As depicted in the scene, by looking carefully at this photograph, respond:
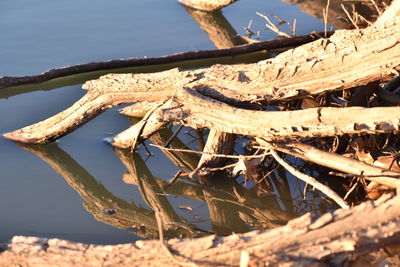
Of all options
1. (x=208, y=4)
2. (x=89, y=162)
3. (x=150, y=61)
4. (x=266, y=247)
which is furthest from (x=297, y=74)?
(x=208, y=4)

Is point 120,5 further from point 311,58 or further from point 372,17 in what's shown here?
point 311,58

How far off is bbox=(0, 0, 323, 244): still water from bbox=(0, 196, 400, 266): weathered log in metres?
0.63

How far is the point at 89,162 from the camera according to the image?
13.7 ft

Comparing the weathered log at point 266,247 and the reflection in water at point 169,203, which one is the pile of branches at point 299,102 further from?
the weathered log at point 266,247

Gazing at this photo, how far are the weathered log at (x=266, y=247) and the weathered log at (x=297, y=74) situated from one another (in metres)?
0.79

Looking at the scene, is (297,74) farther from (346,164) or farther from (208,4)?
(208,4)

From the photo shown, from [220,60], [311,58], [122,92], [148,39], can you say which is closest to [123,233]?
[122,92]

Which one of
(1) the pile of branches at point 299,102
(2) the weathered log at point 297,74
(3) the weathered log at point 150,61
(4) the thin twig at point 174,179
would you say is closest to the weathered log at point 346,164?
(1) the pile of branches at point 299,102

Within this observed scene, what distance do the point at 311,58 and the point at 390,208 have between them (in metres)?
0.95

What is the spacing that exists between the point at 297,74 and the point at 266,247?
1.12m

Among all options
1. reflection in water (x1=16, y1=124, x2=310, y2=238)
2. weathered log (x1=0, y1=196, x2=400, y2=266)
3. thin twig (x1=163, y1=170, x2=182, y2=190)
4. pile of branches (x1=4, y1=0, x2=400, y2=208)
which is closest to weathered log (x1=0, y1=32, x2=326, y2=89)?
reflection in water (x1=16, y1=124, x2=310, y2=238)

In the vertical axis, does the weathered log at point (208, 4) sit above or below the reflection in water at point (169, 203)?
above

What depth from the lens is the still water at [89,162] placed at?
11.8 ft

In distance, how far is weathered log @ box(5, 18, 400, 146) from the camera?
3.26 m
